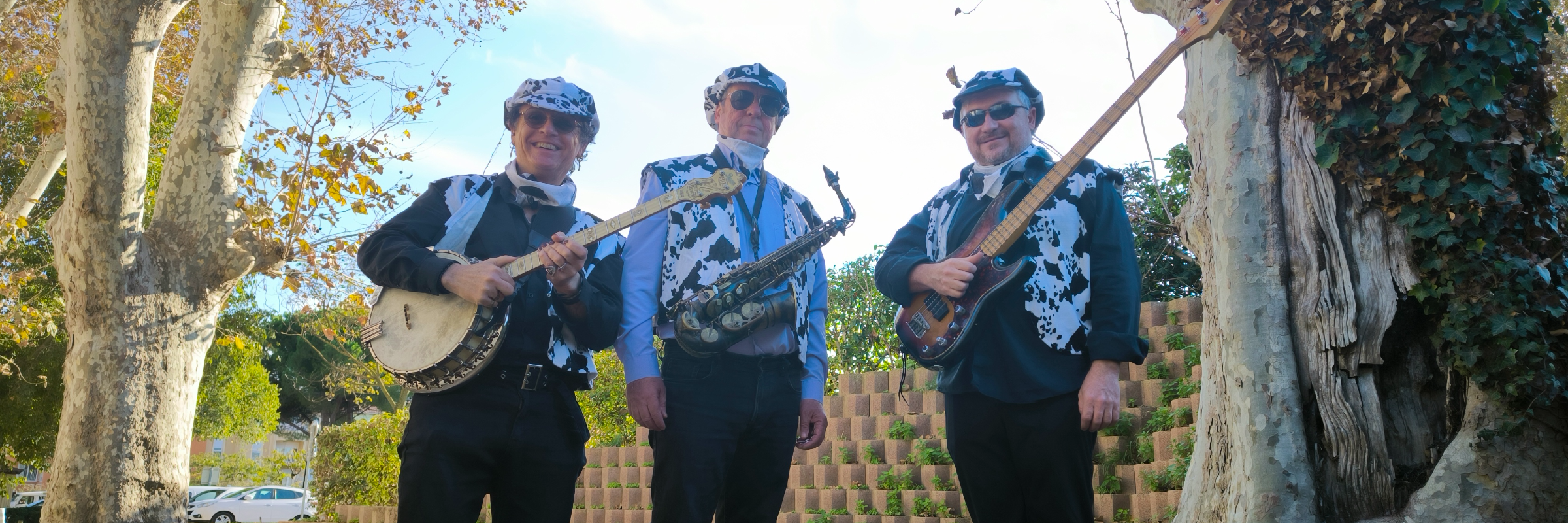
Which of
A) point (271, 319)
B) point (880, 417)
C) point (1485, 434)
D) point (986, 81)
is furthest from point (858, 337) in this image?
point (271, 319)

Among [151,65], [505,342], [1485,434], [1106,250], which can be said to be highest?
[151,65]

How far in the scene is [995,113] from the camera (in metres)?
3.46

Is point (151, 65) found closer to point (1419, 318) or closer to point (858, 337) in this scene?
point (858, 337)

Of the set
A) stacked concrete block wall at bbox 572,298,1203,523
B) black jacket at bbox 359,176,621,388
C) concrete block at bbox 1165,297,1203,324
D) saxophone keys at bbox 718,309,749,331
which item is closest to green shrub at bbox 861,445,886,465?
stacked concrete block wall at bbox 572,298,1203,523

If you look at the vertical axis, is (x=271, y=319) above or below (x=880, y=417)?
above

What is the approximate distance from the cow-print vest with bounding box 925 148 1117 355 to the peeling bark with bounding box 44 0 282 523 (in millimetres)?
6172

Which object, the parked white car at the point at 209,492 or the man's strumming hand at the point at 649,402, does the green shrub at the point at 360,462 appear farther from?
the parked white car at the point at 209,492

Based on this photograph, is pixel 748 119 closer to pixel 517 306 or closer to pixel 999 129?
pixel 999 129

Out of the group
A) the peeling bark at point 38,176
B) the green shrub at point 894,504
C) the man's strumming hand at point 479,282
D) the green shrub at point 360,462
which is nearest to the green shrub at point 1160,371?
the green shrub at point 894,504

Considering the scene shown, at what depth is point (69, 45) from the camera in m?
7.14

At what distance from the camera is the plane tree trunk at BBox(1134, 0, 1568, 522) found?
112 inches

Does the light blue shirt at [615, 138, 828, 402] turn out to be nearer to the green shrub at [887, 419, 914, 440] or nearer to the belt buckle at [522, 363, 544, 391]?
the belt buckle at [522, 363, 544, 391]

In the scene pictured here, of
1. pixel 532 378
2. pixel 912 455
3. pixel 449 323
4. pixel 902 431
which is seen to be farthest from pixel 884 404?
pixel 449 323

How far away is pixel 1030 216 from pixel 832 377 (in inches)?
263
